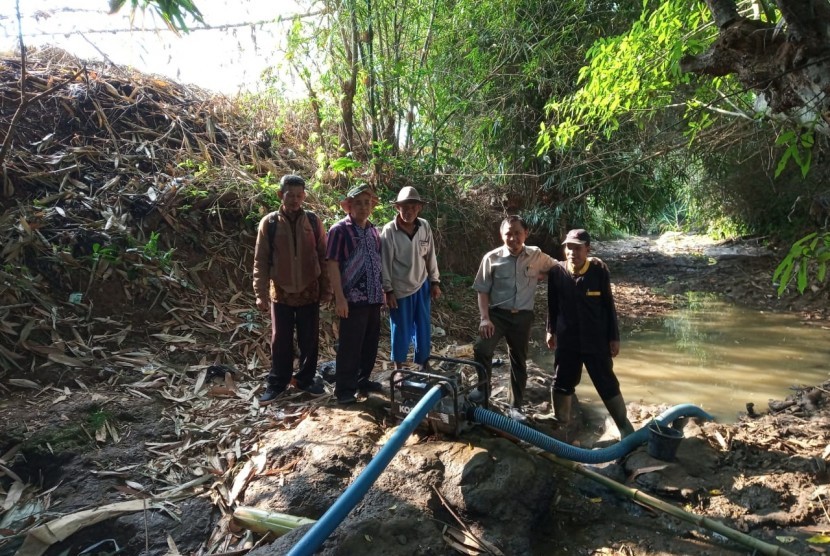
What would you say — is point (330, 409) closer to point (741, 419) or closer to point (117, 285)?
point (117, 285)

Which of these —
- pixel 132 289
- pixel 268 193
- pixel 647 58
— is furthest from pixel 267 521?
pixel 647 58

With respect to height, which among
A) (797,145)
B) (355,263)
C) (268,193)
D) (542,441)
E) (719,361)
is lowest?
(719,361)

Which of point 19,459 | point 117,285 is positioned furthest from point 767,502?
point 117,285

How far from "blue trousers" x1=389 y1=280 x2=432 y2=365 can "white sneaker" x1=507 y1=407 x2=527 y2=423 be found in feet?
2.70

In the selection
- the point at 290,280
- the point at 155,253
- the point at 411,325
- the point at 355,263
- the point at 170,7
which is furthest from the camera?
the point at 155,253

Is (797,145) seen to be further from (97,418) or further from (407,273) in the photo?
(97,418)

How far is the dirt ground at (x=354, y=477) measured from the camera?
2580mm

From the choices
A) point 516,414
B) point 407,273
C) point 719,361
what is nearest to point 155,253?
point 407,273

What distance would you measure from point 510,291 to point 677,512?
1.84 m

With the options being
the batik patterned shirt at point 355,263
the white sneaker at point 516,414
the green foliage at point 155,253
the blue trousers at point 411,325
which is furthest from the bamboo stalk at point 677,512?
the green foliage at point 155,253

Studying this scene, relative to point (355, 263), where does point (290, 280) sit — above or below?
below

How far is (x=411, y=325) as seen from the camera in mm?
4070

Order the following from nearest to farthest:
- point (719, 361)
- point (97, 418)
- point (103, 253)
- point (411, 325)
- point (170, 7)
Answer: point (170, 7) < point (97, 418) < point (411, 325) < point (103, 253) < point (719, 361)

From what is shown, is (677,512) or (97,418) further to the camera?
(97,418)
